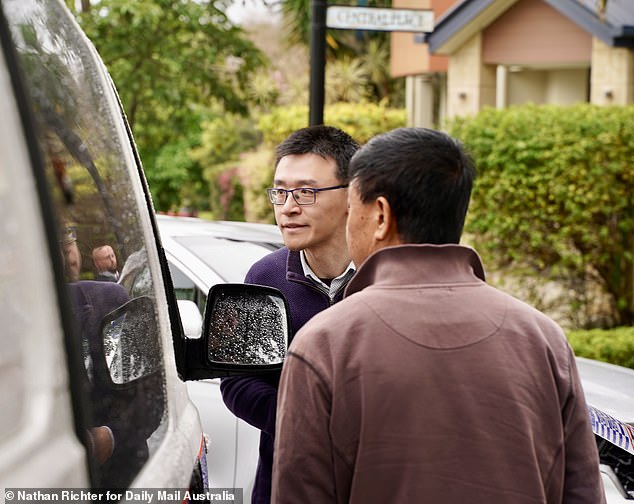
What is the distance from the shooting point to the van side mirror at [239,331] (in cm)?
221

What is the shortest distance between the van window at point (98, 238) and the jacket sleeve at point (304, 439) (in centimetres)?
22

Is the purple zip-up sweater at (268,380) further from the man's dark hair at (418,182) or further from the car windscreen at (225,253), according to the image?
the car windscreen at (225,253)

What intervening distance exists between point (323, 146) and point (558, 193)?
21.7 ft

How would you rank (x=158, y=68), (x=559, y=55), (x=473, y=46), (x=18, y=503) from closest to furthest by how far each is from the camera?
(x=18, y=503)
(x=158, y=68)
(x=559, y=55)
(x=473, y=46)

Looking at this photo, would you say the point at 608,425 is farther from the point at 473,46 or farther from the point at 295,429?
the point at 473,46

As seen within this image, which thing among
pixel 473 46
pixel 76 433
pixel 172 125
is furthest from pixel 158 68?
pixel 76 433

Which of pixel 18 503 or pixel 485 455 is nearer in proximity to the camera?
pixel 18 503

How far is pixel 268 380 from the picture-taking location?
2697 millimetres

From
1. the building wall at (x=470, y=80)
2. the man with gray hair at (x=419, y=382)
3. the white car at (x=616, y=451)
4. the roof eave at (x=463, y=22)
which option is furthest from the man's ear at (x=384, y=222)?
the building wall at (x=470, y=80)

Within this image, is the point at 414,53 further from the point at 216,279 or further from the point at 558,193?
the point at 216,279

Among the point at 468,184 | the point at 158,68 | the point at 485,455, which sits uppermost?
the point at 158,68

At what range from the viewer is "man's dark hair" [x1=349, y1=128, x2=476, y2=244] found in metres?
1.81

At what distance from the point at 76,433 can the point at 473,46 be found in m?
14.2

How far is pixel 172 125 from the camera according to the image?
40.4ft
